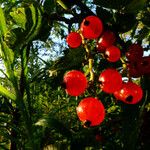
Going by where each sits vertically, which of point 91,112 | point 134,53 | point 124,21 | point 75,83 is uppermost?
point 124,21

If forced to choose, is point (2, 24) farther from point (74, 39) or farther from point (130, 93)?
point (130, 93)

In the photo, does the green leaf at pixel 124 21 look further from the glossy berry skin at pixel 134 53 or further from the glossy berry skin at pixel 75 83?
the glossy berry skin at pixel 75 83

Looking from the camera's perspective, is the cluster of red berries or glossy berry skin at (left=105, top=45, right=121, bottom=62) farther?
glossy berry skin at (left=105, top=45, right=121, bottom=62)

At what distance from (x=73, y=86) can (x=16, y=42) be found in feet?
1.06

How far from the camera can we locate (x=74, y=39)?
1361 mm

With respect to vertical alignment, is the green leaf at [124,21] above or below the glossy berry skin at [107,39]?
above

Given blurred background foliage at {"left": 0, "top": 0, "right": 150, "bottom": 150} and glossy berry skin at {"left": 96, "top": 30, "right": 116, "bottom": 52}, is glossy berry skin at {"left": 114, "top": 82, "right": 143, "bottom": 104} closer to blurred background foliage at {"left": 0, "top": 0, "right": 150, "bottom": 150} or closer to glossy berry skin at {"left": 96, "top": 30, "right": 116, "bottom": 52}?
blurred background foliage at {"left": 0, "top": 0, "right": 150, "bottom": 150}

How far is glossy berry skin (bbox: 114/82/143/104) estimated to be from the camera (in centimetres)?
118

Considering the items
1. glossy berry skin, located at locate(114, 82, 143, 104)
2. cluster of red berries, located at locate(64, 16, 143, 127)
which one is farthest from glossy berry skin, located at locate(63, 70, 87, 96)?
glossy berry skin, located at locate(114, 82, 143, 104)

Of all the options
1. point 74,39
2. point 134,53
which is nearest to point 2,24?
point 74,39

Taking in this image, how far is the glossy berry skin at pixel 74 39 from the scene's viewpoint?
1.36m

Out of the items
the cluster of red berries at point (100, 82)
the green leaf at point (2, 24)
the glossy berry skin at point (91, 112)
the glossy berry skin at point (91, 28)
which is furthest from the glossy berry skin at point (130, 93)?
the green leaf at point (2, 24)

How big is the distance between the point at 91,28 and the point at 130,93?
0.26m

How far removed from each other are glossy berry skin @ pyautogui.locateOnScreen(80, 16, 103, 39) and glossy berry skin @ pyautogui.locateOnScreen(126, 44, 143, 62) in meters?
0.13
